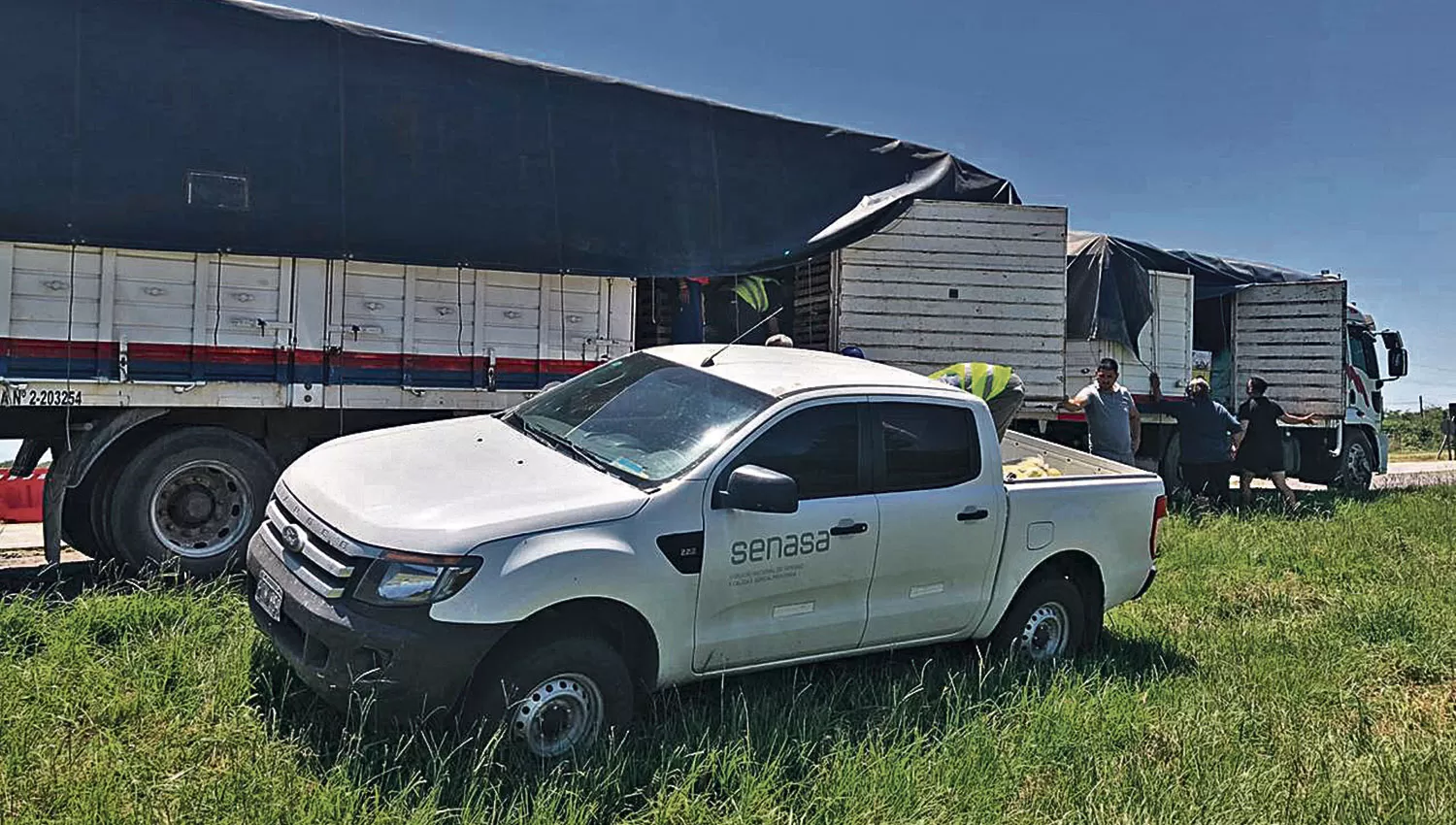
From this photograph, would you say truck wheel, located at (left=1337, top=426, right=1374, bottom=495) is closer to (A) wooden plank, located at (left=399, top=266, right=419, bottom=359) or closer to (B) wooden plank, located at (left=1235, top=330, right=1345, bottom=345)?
(B) wooden plank, located at (left=1235, top=330, right=1345, bottom=345)

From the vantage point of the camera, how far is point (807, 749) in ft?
12.1

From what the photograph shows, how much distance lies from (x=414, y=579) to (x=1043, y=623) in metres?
3.35

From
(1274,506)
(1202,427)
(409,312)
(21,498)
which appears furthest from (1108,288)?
(21,498)

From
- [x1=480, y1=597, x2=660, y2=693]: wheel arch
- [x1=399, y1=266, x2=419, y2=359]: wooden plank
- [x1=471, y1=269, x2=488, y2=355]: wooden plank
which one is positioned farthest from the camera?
[x1=471, y1=269, x2=488, y2=355]: wooden plank

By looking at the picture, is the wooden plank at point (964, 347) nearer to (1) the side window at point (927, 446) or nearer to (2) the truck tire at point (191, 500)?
(1) the side window at point (927, 446)

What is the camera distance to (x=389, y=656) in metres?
3.13

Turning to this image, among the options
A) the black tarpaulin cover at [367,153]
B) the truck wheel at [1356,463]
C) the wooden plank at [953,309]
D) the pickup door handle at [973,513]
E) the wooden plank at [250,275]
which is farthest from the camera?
the truck wheel at [1356,463]

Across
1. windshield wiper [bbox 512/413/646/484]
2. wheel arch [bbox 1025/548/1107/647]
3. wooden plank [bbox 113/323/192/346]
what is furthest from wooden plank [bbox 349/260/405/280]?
wheel arch [bbox 1025/548/1107/647]

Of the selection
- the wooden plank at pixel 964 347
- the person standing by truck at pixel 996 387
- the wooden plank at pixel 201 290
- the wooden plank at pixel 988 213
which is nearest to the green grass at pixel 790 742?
the person standing by truck at pixel 996 387

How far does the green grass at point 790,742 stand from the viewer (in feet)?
10.2

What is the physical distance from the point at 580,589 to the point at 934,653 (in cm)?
240

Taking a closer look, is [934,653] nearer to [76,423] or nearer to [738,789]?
[738,789]

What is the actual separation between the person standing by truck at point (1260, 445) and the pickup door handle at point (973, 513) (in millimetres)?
9034

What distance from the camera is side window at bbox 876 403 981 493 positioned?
4383 mm
